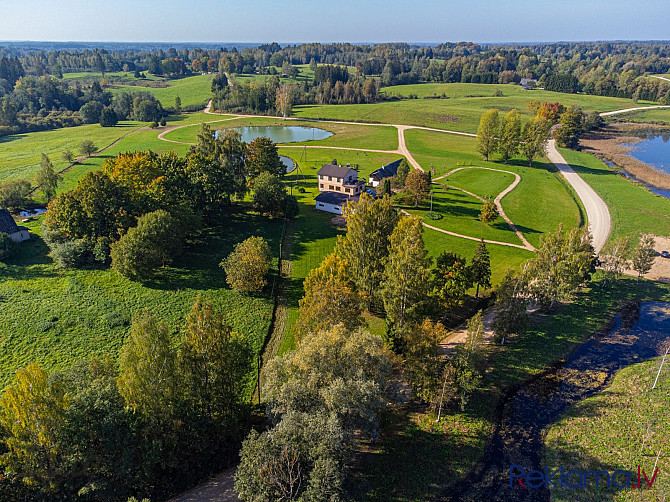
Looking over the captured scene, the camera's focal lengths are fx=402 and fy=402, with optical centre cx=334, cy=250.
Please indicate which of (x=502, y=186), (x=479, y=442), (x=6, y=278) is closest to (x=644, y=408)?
(x=479, y=442)

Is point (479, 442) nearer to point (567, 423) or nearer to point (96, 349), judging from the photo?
point (567, 423)

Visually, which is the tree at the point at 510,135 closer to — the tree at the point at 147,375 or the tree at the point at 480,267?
the tree at the point at 480,267

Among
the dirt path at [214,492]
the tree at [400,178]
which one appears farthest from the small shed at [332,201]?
the dirt path at [214,492]

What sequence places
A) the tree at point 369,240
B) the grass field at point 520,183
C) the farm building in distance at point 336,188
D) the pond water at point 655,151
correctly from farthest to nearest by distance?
the pond water at point 655,151, the farm building in distance at point 336,188, the grass field at point 520,183, the tree at point 369,240

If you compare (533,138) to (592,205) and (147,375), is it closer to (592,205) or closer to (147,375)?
(592,205)

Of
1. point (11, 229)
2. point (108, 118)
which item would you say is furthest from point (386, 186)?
point (108, 118)

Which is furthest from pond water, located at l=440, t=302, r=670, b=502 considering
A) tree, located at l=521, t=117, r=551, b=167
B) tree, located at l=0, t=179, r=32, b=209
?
tree, located at l=0, t=179, r=32, b=209
